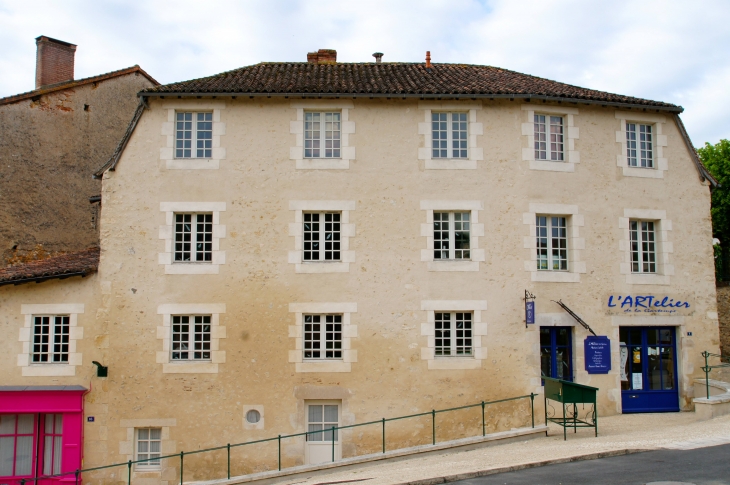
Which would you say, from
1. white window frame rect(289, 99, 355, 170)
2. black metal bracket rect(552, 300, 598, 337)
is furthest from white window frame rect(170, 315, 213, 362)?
black metal bracket rect(552, 300, 598, 337)

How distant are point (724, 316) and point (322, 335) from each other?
17.6 metres

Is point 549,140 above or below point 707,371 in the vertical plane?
above

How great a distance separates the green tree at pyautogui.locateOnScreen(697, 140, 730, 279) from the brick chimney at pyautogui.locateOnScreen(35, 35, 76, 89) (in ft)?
85.2

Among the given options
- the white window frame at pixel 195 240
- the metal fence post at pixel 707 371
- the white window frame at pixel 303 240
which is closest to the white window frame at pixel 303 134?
the white window frame at pixel 303 240

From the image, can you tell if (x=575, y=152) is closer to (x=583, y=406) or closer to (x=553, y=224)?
(x=553, y=224)

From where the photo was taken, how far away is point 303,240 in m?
16.5

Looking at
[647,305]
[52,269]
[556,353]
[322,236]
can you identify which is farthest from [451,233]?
[52,269]

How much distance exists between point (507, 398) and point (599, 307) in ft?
10.8

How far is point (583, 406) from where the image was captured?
16.0 meters

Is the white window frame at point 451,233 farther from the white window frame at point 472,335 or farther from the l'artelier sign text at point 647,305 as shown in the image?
the l'artelier sign text at point 647,305

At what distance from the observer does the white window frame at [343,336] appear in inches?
631

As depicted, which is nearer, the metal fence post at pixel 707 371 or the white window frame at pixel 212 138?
the metal fence post at pixel 707 371

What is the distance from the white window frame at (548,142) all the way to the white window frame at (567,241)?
38.8 inches

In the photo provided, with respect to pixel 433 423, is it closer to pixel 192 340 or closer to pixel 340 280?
Answer: pixel 340 280
